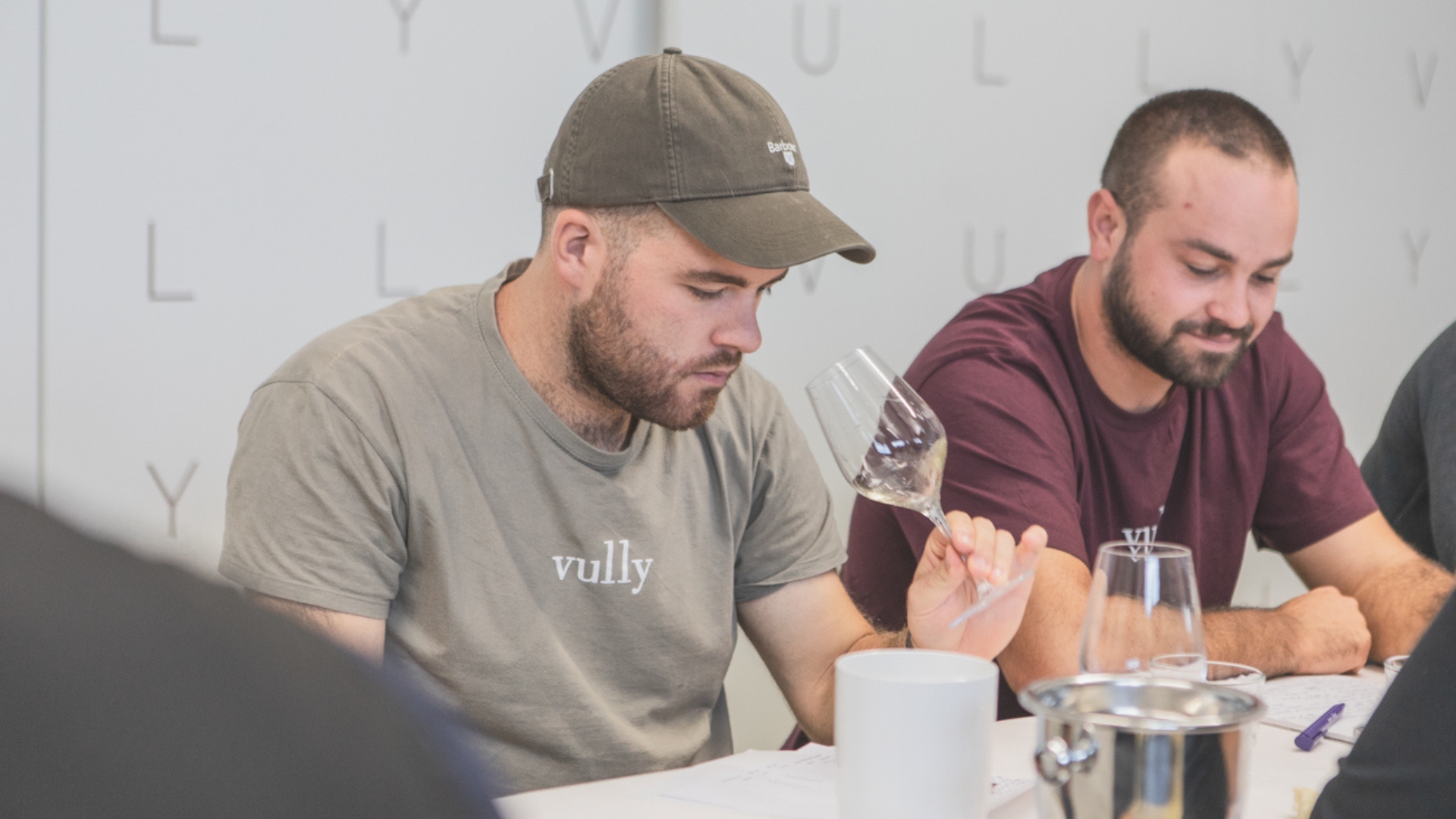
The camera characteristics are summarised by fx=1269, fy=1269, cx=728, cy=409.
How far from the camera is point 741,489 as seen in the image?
1425 millimetres

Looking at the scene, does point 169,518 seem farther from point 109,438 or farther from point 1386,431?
point 1386,431

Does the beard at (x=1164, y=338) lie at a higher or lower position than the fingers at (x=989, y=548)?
higher

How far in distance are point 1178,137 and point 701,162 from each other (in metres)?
0.81

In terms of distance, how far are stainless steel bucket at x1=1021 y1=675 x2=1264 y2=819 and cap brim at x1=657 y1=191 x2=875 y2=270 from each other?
2.03 feet

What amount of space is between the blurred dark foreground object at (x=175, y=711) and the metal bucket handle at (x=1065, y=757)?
1.90 ft

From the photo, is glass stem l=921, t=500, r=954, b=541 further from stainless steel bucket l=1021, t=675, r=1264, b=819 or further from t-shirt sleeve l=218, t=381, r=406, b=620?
t-shirt sleeve l=218, t=381, r=406, b=620

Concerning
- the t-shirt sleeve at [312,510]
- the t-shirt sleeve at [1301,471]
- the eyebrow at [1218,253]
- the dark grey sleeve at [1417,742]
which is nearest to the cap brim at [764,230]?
the t-shirt sleeve at [312,510]

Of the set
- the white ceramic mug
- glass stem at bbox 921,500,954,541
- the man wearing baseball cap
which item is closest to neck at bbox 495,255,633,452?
the man wearing baseball cap

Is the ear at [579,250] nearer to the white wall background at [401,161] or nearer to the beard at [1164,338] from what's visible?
the white wall background at [401,161]

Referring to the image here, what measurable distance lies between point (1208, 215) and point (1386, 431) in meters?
0.68

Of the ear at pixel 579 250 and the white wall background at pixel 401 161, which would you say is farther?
the white wall background at pixel 401 161

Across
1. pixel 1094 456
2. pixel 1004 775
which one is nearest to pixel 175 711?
pixel 1004 775

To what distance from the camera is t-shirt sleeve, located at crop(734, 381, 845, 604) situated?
1426 mm

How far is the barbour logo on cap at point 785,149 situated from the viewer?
4.40ft
